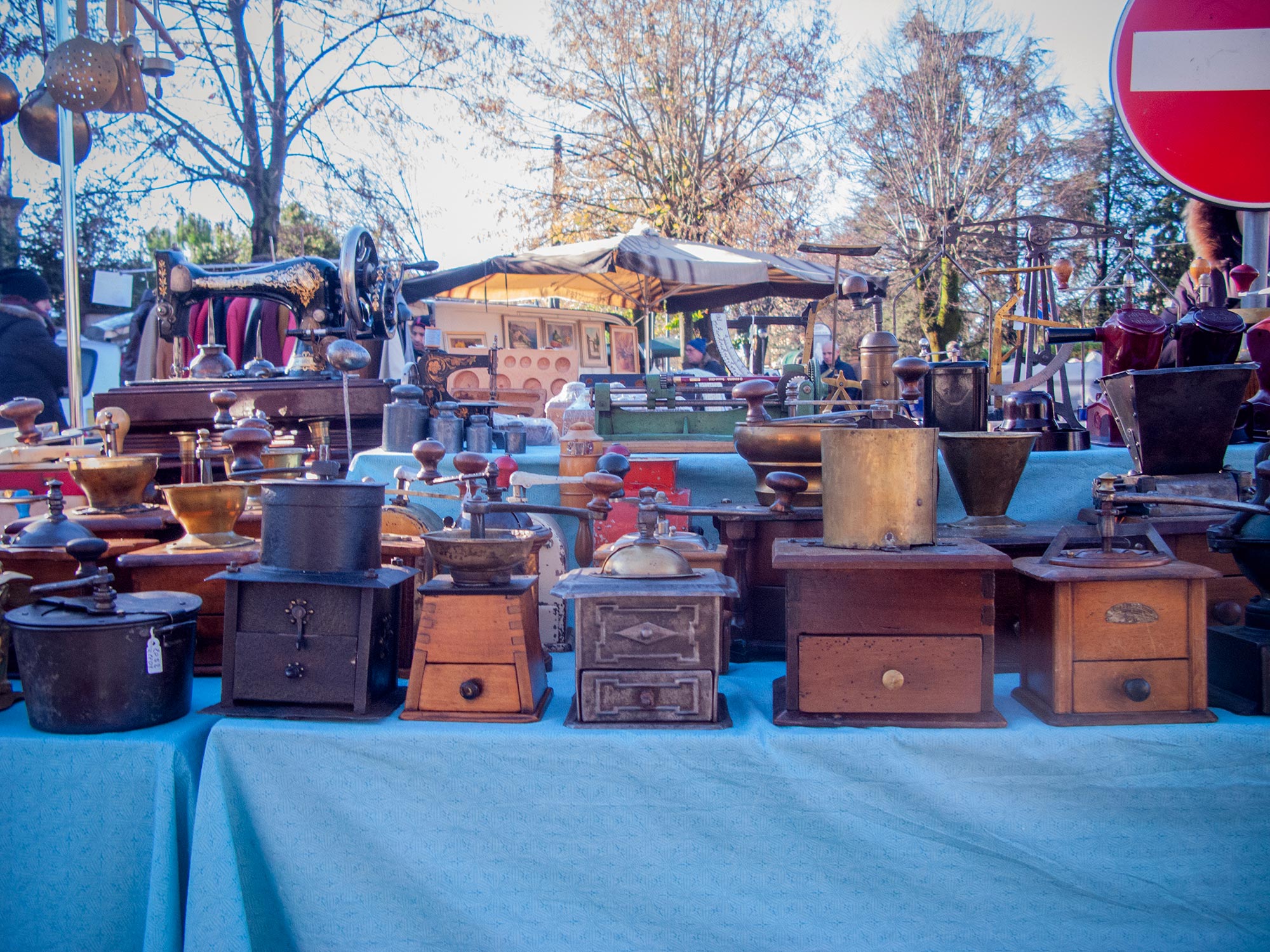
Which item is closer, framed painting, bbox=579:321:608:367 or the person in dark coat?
the person in dark coat

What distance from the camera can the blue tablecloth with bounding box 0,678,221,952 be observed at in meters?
1.68

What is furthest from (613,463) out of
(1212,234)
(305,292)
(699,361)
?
(699,361)

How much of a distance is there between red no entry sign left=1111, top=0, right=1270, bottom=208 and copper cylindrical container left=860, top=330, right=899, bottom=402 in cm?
80

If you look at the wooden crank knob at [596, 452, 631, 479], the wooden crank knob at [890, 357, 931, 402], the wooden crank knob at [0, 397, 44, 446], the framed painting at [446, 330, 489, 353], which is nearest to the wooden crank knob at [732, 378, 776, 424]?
the wooden crank knob at [890, 357, 931, 402]

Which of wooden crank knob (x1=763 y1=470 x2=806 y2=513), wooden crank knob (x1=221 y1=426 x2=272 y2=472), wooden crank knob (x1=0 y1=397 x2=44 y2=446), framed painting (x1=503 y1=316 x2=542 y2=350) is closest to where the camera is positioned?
wooden crank knob (x1=763 y1=470 x2=806 y2=513)

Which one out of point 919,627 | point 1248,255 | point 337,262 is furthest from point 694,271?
point 919,627

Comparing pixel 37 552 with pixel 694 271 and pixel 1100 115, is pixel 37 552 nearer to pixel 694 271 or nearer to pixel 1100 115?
pixel 694 271

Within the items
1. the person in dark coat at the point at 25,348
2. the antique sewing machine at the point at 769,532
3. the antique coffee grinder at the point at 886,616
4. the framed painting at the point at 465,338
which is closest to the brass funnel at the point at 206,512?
the antique sewing machine at the point at 769,532

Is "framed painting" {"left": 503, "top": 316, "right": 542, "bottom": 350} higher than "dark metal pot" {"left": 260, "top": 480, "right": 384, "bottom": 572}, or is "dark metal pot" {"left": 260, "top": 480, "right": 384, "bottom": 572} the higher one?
"framed painting" {"left": 503, "top": 316, "right": 542, "bottom": 350}

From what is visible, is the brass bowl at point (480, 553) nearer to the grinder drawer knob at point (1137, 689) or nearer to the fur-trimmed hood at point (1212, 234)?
the grinder drawer knob at point (1137, 689)

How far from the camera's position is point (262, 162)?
1039 cm

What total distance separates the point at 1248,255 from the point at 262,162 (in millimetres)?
10619

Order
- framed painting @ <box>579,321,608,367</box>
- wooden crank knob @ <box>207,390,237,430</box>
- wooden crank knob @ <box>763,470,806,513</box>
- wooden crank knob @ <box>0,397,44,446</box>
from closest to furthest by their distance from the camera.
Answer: wooden crank knob @ <box>763,470,806,513</box>, wooden crank knob @ <box>207,390,237,430</box>, wooden crank knob @ <box>0,397,44,446</box>, framed painting @ <box>579,321,608,367</box>

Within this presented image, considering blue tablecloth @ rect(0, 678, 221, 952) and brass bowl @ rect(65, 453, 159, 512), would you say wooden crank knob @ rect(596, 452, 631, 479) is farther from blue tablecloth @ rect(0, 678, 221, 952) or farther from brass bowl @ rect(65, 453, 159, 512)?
brass bowl @ rect(65, 453, 159, 512)
